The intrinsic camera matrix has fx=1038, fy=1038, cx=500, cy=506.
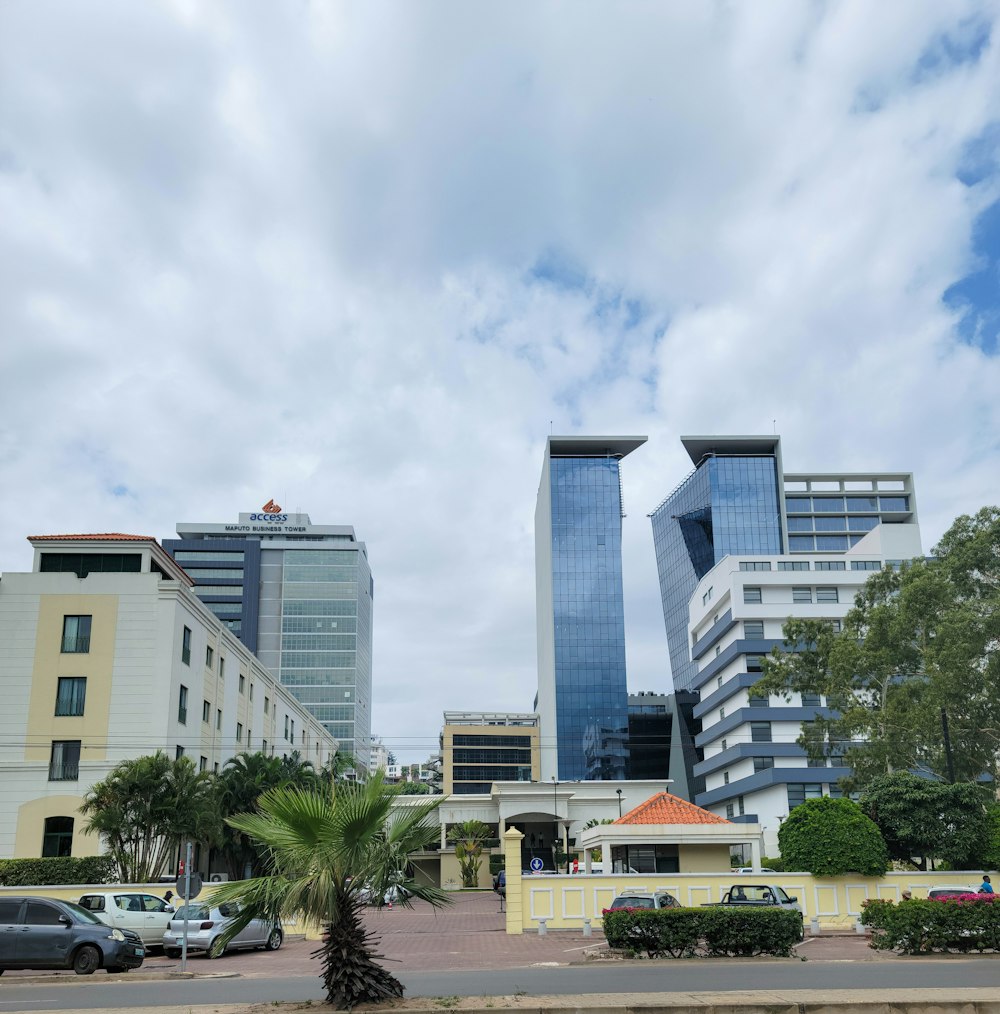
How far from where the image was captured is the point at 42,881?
1499 inches

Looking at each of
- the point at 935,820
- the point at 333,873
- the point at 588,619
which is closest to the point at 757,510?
the point at 588,619

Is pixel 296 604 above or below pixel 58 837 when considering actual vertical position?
above

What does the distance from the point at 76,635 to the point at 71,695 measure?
268cm

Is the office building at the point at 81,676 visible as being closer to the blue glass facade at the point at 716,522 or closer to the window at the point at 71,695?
the window at the point at 71,695

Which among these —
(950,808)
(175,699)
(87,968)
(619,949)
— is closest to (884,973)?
(619,949)

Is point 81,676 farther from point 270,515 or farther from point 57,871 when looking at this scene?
point 270,515

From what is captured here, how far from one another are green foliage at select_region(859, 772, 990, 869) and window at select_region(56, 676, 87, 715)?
3348 centimetres

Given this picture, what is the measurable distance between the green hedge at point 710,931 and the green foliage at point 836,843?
11.7 meters

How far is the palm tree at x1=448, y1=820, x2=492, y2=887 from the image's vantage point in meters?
72.1

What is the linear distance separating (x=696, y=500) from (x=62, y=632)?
98360 millimetres

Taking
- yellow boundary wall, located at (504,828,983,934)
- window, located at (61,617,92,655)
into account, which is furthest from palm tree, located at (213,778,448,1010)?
window, located at (61,617,92,655)

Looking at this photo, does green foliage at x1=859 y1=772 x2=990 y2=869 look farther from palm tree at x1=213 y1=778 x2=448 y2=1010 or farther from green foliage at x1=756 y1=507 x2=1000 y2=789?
palm tree at x1=213 y1=778 x2=448 y2=1010

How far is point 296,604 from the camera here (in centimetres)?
15488

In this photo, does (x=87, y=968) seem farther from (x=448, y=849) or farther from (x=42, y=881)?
(x=448, y=849)
